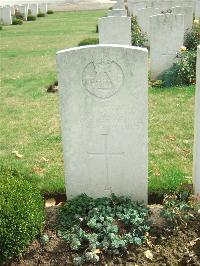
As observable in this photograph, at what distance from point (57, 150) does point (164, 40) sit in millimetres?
4863

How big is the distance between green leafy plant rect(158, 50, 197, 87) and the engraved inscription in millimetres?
6033

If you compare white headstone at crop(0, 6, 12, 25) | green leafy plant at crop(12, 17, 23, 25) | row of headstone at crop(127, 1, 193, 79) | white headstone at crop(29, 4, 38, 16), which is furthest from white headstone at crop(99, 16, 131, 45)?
white headstone at crop(29, 4, 38, 16)

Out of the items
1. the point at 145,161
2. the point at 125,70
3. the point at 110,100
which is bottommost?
the point at 145,161

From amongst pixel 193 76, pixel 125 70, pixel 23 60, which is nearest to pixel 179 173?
pixel 125 70

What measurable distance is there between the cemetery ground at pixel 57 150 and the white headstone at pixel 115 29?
1.73m

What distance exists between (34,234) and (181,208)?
55.7 inches

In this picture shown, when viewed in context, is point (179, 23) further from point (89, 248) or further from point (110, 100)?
point (89, 248)

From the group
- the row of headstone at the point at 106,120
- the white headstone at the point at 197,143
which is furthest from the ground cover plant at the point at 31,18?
the white headstone at the point at 197,143

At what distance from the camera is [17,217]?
157 inches

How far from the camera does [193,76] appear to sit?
1020cm

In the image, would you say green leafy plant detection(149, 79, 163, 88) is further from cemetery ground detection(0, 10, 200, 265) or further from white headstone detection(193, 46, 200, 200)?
white headstone detection(193, 46, 200, 200)

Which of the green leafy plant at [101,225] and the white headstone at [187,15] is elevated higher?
the white headstone at [187,15]

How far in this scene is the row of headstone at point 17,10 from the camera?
29244 millimetres

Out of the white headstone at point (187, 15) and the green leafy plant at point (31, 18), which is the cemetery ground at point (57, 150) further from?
the green leafy plant at point (31, 18)
